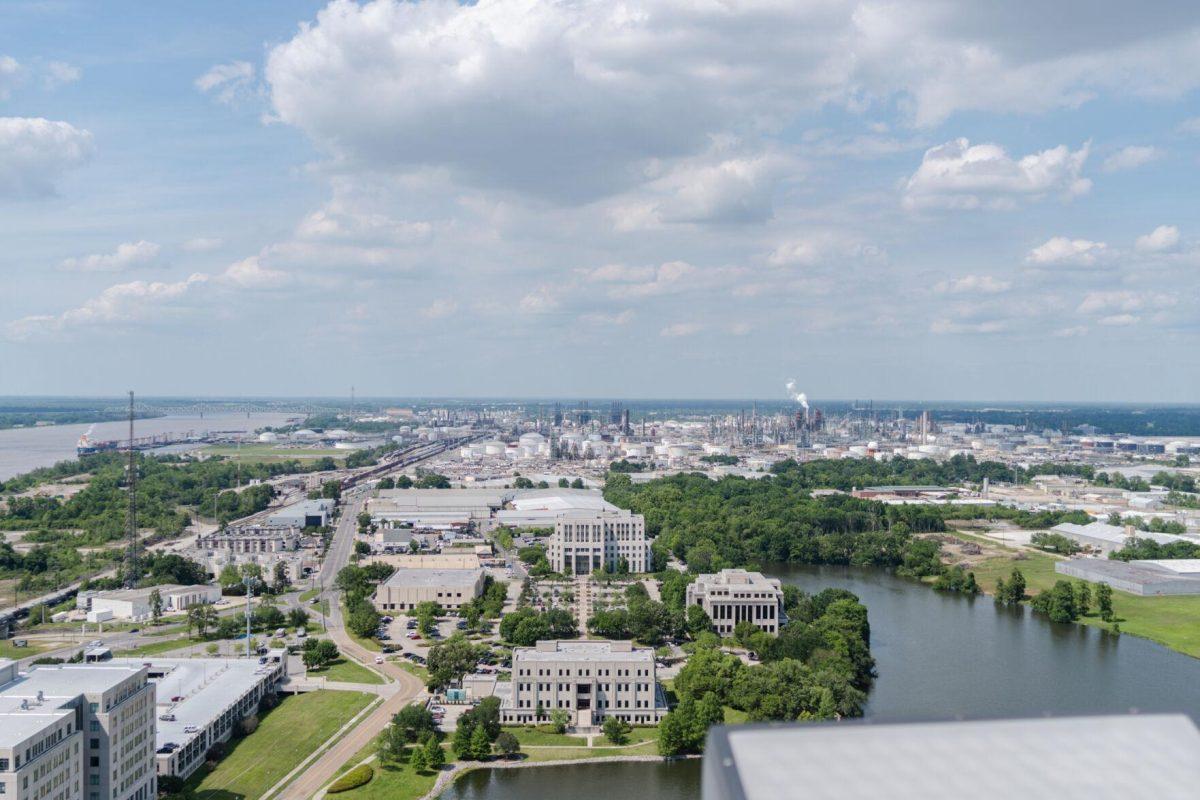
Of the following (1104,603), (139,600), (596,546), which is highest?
(596,546)

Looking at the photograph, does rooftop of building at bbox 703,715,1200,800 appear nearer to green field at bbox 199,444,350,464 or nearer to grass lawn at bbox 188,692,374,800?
grass lawn at bbox 188,692,374,800

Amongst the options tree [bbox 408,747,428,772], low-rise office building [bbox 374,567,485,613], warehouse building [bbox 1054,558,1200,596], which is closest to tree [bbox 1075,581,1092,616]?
warehouse building [bbox 1054,558,1200,596]

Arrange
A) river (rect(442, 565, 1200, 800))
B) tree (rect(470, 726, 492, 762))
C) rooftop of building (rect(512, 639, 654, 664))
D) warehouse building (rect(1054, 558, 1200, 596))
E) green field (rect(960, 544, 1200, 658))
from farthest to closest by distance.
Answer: warehouse building (rect(1054, 558, 1200, 596)) < green field (rect(960, 544, 1200, 658)) < rooftop of building (rect(512, 639, 654, 664)) < tree (rect(470, 726, 492, 762)) < river (rect(442, 565, 1200, 800))

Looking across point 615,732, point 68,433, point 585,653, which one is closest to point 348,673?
point 585,653

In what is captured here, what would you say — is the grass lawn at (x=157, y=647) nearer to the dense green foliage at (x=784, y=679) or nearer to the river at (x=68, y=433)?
the dense green foliage at (x=784, y=679)

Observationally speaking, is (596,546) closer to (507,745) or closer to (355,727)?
(355,727)

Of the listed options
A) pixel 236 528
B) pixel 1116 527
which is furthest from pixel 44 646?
pixel 1116 527

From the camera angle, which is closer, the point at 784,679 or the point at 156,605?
the point at 784,679
